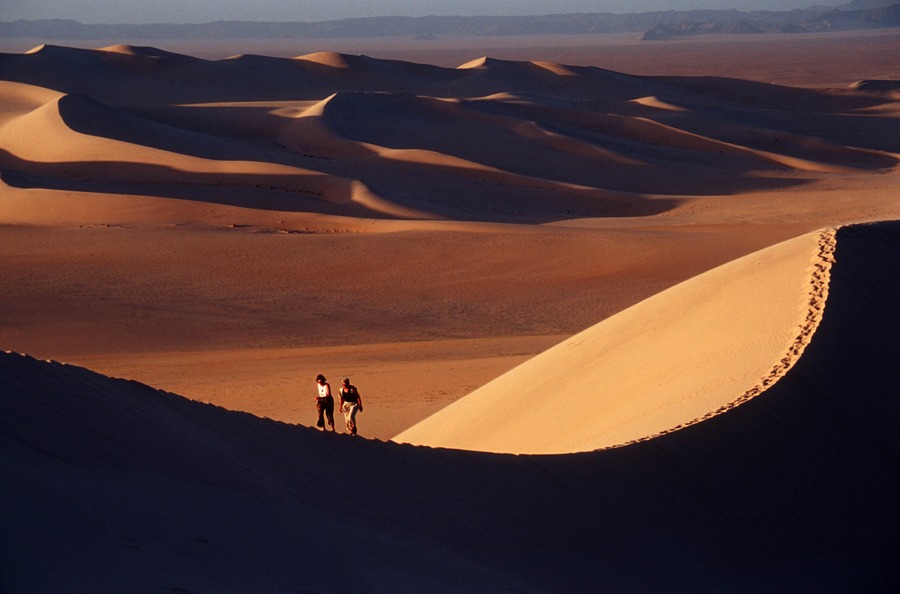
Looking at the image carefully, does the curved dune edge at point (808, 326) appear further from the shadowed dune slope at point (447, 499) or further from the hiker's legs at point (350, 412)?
the hiker's legs at point (350, 412)

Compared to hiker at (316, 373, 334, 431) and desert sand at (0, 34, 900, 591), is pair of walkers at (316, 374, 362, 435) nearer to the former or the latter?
hiker at (316, 373, 334, 431)

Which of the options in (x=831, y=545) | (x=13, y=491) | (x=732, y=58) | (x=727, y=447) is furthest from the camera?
(x=732, y=58)

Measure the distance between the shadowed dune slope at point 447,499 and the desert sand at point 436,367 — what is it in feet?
0.07

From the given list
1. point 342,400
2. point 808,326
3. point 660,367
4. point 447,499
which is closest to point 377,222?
point 660,367

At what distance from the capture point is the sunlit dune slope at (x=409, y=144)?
26.9 m

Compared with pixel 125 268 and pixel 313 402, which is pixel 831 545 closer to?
pixel 313 402

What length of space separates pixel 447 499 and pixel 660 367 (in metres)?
3.63

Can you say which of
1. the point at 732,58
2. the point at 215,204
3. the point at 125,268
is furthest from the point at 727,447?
the point at 732,58

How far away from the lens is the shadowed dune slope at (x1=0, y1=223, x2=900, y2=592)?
4566 millimetres

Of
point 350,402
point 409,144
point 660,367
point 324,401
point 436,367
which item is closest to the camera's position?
point 324,401

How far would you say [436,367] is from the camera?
517 inches

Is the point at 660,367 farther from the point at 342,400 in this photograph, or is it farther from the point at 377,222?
the point at 377,222

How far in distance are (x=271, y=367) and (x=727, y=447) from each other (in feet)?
22.3

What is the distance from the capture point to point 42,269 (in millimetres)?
17672
